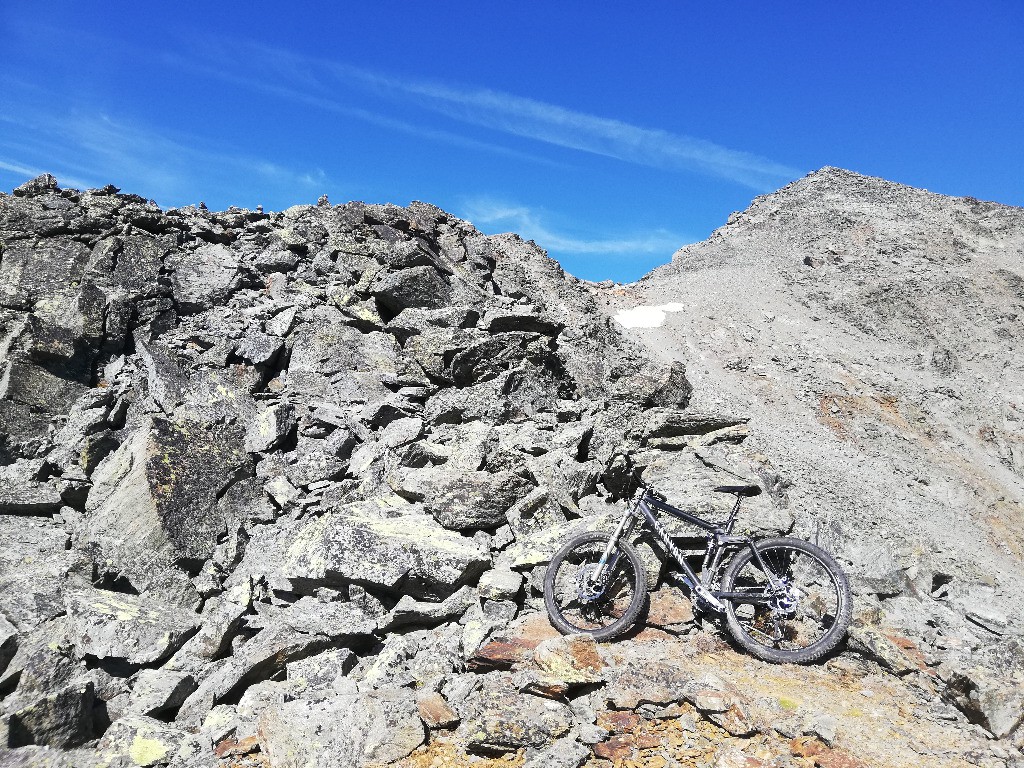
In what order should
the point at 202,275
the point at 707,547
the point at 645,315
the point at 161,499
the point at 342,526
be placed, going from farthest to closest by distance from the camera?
the point at 645,315 → the point at 202,275 → the point at 161,499 → the point at 342,526 → the point at 707,547

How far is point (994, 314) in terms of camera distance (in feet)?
118

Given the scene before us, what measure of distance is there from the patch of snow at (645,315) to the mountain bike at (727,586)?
3132cm

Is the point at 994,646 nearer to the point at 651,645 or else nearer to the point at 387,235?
the point at 651,645

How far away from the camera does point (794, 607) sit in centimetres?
786

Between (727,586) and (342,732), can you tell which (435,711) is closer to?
(342,732)

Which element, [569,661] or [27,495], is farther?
[27,495]

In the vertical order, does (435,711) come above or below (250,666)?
above

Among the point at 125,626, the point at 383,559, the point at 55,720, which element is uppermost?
the point at 383,559

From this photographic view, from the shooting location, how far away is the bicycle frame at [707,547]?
26.8 ft

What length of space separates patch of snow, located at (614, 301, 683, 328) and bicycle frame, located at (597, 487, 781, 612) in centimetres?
3119

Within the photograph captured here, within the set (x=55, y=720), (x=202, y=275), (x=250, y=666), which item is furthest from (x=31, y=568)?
(x=202, y=275)

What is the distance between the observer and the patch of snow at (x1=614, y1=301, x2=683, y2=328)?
39.6m

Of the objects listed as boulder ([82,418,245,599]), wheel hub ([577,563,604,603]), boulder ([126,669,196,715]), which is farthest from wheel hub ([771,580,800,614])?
boulder ([82,418,245,599])

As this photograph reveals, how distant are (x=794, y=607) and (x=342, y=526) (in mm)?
6572
